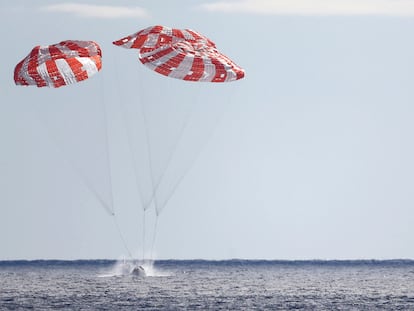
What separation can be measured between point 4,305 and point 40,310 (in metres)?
4.30

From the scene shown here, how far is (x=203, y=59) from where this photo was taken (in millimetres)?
48688

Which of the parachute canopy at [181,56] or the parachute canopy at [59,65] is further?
the parachute canopy at [59,65]

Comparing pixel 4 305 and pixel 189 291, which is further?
pixel 189 291

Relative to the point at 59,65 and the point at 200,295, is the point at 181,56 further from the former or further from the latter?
the point at 200,295

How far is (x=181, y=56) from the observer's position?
4859cm

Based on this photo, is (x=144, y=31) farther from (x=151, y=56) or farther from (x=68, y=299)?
(x=68, y=299)

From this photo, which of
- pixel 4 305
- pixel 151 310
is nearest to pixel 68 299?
pixel 4 305

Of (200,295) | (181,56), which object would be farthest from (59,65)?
(200,295)

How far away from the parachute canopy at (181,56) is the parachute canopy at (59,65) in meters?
1.52

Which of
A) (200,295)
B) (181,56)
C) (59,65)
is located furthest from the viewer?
(200,295)

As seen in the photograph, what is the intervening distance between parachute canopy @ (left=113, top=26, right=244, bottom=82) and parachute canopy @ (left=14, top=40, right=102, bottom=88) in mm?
1518

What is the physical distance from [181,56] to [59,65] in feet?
15.8

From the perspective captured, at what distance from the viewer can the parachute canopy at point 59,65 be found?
49.4m

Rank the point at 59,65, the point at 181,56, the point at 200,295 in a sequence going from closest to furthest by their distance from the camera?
1. the point at 181,56
2. the point at 59,65
3. the point at 200,295
